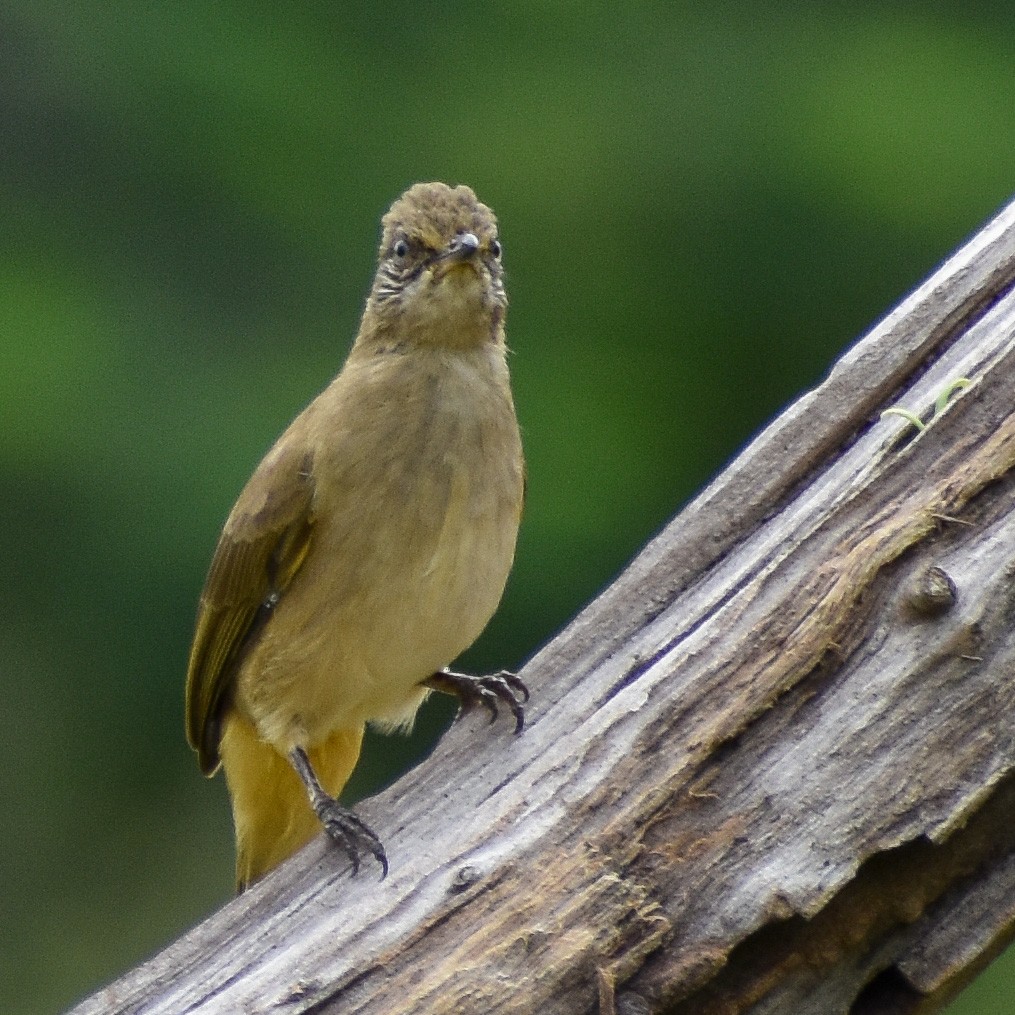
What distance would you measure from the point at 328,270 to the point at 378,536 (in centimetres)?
301

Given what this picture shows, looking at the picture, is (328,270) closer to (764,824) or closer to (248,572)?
(248,572)

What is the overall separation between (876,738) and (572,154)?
4.44m

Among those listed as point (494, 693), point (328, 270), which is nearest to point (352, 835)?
point (494, 693)

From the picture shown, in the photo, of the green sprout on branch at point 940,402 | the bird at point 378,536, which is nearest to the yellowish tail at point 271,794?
the bird at point 378,536

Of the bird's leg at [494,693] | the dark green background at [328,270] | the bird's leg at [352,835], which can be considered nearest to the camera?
the bird's leg at [352,835]

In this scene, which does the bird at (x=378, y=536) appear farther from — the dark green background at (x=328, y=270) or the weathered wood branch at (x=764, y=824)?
the dark green background at (x=328, y=270)

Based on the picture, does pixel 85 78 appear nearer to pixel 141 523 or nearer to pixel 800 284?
pixel 141 523

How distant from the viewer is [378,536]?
490 centimetres

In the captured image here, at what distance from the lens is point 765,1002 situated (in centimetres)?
342

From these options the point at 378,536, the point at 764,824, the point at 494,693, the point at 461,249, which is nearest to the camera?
the point at 764,824

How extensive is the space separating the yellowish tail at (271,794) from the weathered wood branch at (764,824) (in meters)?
1.27

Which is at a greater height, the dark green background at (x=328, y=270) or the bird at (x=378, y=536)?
the dark green background at (x=328, y=270)

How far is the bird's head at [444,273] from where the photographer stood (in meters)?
5.08

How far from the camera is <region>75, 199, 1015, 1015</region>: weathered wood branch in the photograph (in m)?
3.44
